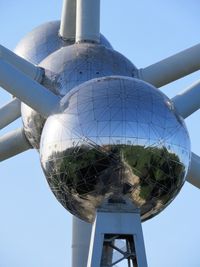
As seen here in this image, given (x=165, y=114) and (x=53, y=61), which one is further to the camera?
(x=53, y=61)

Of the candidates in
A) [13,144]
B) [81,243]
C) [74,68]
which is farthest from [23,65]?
[81,243]

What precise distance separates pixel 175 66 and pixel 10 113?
4.80 metres

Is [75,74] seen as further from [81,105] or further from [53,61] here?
[81,105]

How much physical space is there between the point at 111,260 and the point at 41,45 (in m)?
9.52

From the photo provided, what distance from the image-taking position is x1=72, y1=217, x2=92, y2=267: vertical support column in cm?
2522

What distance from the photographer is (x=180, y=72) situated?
81.0 feet

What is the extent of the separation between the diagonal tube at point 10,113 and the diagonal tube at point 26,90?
20.9ft

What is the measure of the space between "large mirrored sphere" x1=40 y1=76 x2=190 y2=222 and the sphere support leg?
0.69 feet

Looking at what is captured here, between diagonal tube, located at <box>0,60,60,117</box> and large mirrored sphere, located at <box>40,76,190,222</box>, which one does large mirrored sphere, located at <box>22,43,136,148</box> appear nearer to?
diagonal tube, located at <box>0,60,60,117</box>

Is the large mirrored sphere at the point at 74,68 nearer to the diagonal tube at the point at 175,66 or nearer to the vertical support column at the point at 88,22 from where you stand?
the vertical support column at the point at 88,22

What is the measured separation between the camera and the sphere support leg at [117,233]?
17.2 meters

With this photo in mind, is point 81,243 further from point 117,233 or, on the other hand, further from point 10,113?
point 117,233

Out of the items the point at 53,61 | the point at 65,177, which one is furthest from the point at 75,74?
the point at 65,177

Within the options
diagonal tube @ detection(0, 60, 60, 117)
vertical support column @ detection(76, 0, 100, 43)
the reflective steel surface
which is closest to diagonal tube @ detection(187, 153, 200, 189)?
vertical support column @ detection(76, 0, 100, 43)
